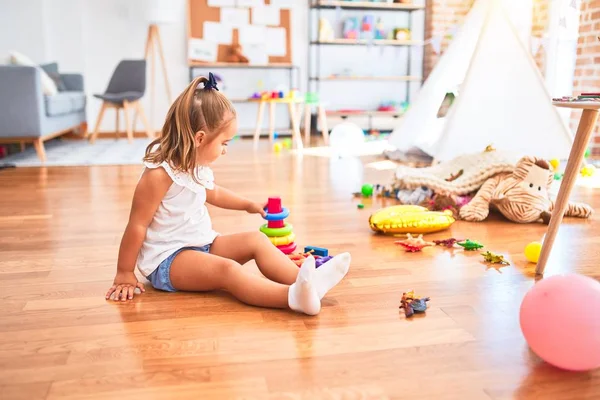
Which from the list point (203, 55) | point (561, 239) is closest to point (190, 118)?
point (561, 239)

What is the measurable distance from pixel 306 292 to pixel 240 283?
18 cm

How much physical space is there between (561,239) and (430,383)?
110cm

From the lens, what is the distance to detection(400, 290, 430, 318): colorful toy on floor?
127 cm

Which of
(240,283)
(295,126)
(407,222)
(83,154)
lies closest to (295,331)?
(240,283)

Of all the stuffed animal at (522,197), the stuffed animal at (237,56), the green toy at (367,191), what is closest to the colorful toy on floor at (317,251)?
the stuffed animal at (522,197)

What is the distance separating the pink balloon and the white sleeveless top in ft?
2.49

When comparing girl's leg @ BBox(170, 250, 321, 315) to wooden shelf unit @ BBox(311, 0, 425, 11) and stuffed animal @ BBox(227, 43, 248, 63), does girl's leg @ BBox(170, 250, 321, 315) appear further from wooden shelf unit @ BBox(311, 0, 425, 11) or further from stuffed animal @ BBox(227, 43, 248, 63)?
wooden shelf unit @ BBox(311, 0, 425, 11)

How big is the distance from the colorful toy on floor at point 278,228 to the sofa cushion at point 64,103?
2.72 metres

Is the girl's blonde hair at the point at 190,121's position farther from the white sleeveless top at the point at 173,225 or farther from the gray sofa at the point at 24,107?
the gray sofa at the point at 24,107

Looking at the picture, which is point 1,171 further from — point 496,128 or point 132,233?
point 496,128

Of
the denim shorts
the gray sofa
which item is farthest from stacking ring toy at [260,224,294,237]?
the gray sofa

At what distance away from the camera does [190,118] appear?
1.32 m

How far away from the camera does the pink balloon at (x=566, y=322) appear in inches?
37.2

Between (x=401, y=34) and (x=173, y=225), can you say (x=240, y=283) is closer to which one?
(x=173, y=225)
